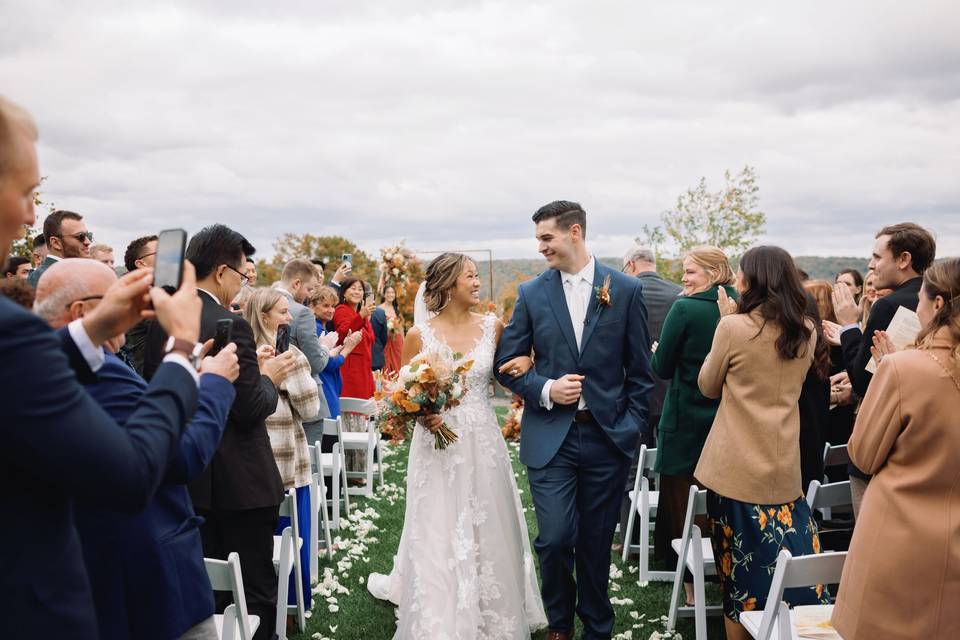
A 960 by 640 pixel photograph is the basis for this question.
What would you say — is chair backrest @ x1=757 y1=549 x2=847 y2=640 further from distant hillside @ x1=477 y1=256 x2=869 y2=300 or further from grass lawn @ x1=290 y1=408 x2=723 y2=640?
distant hillside @ x1=477 y1=256 x2=869 y2=300

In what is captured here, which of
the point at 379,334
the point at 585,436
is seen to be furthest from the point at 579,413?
the point at 379,334

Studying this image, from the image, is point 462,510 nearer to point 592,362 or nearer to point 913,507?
point 592,362

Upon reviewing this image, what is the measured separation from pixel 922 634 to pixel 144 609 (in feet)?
8.88

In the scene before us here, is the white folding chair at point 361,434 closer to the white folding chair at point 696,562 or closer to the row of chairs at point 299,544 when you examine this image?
the row of chairs at point 299,544

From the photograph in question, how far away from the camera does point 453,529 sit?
4.83m

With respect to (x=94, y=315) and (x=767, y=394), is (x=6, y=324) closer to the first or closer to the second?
(x=94, y=315)

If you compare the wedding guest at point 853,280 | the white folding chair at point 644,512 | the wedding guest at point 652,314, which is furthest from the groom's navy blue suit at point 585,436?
the wedding guest at point 853,280

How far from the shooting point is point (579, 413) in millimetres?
4711

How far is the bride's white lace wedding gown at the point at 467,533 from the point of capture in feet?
15.4

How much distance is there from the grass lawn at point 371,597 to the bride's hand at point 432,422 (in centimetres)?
157

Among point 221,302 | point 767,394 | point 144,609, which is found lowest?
point 144,609

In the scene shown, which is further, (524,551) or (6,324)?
(524,551)

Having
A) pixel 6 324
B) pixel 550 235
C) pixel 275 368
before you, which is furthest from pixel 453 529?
pixel 6 324

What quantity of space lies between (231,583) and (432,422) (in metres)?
1.86
